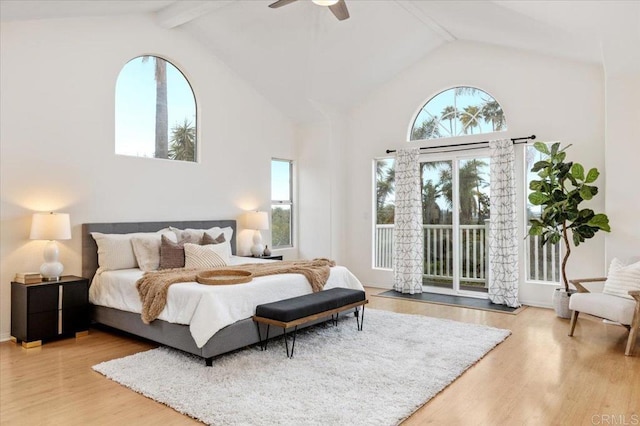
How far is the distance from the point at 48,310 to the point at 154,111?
112 inches

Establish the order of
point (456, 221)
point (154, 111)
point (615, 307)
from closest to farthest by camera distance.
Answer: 1. point (615, 307)
2. point (154, 111)
3. point (456, 221)

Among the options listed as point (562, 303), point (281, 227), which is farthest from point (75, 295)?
point (562, 303)

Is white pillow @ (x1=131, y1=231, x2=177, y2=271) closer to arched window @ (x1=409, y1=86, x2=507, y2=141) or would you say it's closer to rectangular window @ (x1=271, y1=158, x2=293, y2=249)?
rectangular window @ (x1=271, y1=158, x2=293, y2=249)

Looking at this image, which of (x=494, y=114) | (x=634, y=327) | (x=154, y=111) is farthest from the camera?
(x=494, y=114)

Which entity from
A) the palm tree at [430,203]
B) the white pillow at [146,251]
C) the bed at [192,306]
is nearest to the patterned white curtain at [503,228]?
the palm tree at [430,203]

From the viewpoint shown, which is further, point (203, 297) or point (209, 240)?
point (209, 240)

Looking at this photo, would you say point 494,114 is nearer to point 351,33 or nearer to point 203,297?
point 351,33

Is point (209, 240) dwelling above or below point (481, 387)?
above

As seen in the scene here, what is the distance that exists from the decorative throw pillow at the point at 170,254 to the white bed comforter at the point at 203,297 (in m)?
0.28

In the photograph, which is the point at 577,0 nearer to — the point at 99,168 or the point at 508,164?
the point at 508,164

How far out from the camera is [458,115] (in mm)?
6531

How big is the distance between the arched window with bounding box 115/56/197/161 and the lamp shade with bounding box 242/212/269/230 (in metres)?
1.22

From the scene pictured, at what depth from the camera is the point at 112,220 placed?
520cm

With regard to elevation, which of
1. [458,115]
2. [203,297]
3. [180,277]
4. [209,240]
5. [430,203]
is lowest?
[203,297]
